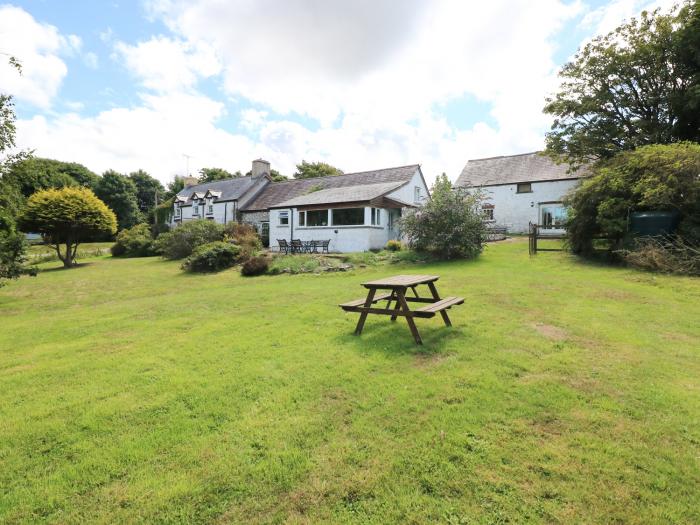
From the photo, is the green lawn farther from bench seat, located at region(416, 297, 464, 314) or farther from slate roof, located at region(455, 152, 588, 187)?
slate roof, located at region(455, 152, 588, 187)

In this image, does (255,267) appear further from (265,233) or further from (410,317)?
(265,233)

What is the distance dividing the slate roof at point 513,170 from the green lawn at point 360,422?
25.8m

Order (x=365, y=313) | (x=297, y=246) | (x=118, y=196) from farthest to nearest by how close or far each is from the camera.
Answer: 1. (x=118, y=196)
2. (x=297, y=246)
3. (x=365, y=313)

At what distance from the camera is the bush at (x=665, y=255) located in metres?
10.9

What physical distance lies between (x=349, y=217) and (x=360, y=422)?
19967 mm

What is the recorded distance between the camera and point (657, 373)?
13.8 feet

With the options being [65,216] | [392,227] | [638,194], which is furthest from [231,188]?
[638,194]

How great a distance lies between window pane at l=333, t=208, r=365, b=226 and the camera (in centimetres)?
2222

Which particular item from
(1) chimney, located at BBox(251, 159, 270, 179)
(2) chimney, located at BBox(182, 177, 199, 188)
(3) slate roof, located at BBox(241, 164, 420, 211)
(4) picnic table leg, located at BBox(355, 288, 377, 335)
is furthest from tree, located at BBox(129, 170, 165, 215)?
(4) picnic table leg, located at BBox(355, 288, 377, 335)

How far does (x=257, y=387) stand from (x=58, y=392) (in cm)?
233

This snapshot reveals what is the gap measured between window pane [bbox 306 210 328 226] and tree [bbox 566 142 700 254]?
46.9 feet

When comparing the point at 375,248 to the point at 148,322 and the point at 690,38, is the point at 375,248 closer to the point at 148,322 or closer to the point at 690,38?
the point at 148,322

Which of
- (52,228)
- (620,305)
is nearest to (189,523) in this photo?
(620,305)

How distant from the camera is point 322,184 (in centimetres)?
3328
